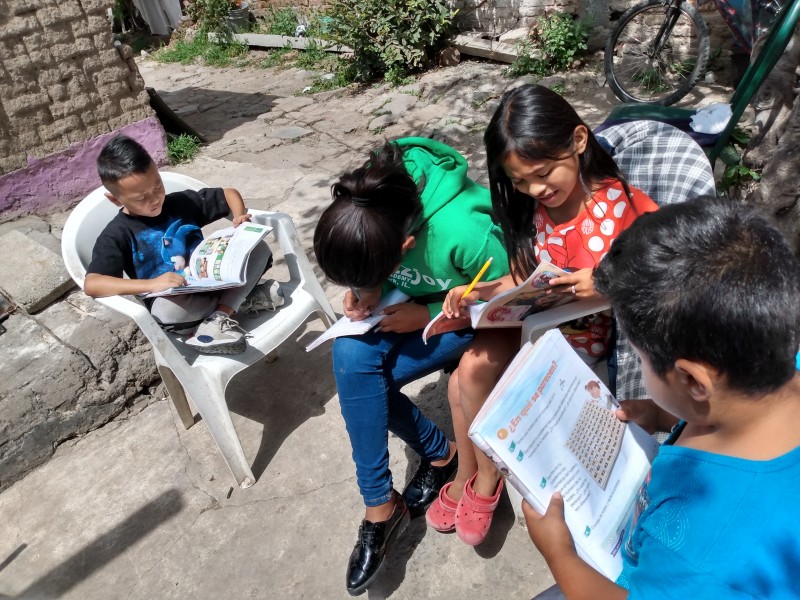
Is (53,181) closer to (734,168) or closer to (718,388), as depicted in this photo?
(734,168)

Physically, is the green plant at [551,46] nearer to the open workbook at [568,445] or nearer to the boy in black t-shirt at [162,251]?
the boy in black t-shirt at [162,251]

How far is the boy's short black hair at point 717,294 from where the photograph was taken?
811 mm

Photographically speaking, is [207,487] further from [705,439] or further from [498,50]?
[498,50]

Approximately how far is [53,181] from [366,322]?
3723 millimetres

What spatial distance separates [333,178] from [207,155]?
152cm

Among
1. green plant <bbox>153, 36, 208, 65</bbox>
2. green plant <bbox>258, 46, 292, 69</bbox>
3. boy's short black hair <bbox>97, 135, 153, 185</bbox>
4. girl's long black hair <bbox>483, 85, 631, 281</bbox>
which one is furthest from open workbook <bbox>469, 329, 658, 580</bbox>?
green plant <bbox>153, 36, 208, 65</bbox>

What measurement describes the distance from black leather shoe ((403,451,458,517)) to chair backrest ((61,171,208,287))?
140 centimetres

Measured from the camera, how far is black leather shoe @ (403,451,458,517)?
194cm

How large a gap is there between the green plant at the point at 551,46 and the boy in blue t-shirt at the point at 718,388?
5020 mm

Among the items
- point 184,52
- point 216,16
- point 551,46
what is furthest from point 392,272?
point 184,52

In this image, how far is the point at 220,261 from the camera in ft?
6.98

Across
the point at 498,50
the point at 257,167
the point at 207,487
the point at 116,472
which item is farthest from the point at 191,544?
the point at 498,50

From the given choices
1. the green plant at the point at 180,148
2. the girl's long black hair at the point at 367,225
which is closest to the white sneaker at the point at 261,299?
the girl's long black hair at the point at 367,225

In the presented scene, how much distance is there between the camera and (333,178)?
14.7 ft
